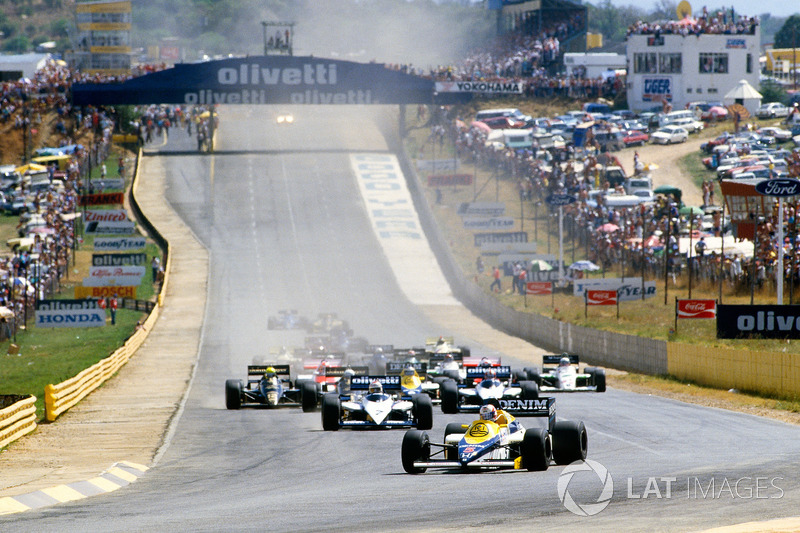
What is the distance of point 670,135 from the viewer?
3000 inches

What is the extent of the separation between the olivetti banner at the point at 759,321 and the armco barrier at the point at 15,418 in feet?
58.7

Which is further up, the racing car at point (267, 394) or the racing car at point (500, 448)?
the racing car at point (500, 448)

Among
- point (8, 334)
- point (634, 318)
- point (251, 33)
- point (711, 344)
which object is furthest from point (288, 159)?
point (251, 33)

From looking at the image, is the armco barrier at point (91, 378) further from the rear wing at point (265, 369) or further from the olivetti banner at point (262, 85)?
the olivetti banner at point (262, 85)

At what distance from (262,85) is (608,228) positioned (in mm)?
35112

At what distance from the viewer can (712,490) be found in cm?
1441

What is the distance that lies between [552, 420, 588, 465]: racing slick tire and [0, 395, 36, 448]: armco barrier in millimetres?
12189

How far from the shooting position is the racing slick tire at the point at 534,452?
53.1 ft

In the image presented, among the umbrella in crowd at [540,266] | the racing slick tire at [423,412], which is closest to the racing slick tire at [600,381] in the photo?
the racing slick tire at [423,412]

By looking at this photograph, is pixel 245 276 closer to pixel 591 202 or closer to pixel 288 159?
pixel 591 202

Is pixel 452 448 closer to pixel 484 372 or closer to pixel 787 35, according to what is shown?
pixel 484 372

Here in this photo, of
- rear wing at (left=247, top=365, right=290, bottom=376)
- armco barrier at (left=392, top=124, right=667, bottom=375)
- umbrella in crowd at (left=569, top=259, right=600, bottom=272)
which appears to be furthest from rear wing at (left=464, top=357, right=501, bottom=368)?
umbrella in crowd at (left=569, top=259, right=600, bottom=272)

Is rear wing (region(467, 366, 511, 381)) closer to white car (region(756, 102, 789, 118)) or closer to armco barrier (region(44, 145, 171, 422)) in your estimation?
armco barrier (region(44, 145, 171, 422))

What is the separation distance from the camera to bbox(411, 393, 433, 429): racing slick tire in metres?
21.6
